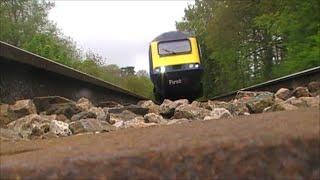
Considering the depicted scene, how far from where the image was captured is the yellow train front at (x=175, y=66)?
629 inches

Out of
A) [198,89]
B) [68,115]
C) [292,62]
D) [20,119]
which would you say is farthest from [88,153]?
[292,62]

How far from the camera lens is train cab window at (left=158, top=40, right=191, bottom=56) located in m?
16.5

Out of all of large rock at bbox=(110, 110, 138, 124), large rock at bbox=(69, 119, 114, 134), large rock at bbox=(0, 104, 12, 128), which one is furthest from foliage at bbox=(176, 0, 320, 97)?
large rock at bbox=(69, 119, 114, 134)

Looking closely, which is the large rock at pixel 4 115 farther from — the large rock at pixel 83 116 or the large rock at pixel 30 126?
the large rock at pixel 83 116

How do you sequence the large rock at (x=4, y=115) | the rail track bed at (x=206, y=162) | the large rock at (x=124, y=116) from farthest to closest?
1. the large rock at (x=124, y=116)
2. the large rock at (x=4, y=115)
3. the rail track bed at (x=206, y=162)

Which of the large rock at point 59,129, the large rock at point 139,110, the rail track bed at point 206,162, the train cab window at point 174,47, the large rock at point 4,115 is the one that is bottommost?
the large rock at point 139,110

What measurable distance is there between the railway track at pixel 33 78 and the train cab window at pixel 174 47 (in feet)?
25.5

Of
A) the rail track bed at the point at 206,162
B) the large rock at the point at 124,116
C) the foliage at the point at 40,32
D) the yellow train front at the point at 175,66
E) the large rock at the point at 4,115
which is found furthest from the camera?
the foliage at the point at 40,32

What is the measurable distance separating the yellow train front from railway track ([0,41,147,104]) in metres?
7.17

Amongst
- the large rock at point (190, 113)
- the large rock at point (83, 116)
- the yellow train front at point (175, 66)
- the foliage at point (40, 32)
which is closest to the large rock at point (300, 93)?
the large rock at point (190, 113)

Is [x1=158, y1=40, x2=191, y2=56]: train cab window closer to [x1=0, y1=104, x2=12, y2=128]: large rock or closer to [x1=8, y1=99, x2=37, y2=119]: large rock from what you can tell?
[x1=8, y1=99, x2=37, y2=119]: large rock

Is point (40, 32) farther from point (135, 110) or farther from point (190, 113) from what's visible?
point (190, 113)

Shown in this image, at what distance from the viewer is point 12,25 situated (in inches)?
1638

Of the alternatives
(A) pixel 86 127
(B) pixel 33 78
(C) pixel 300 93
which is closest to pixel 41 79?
(B) pixel 33 78
